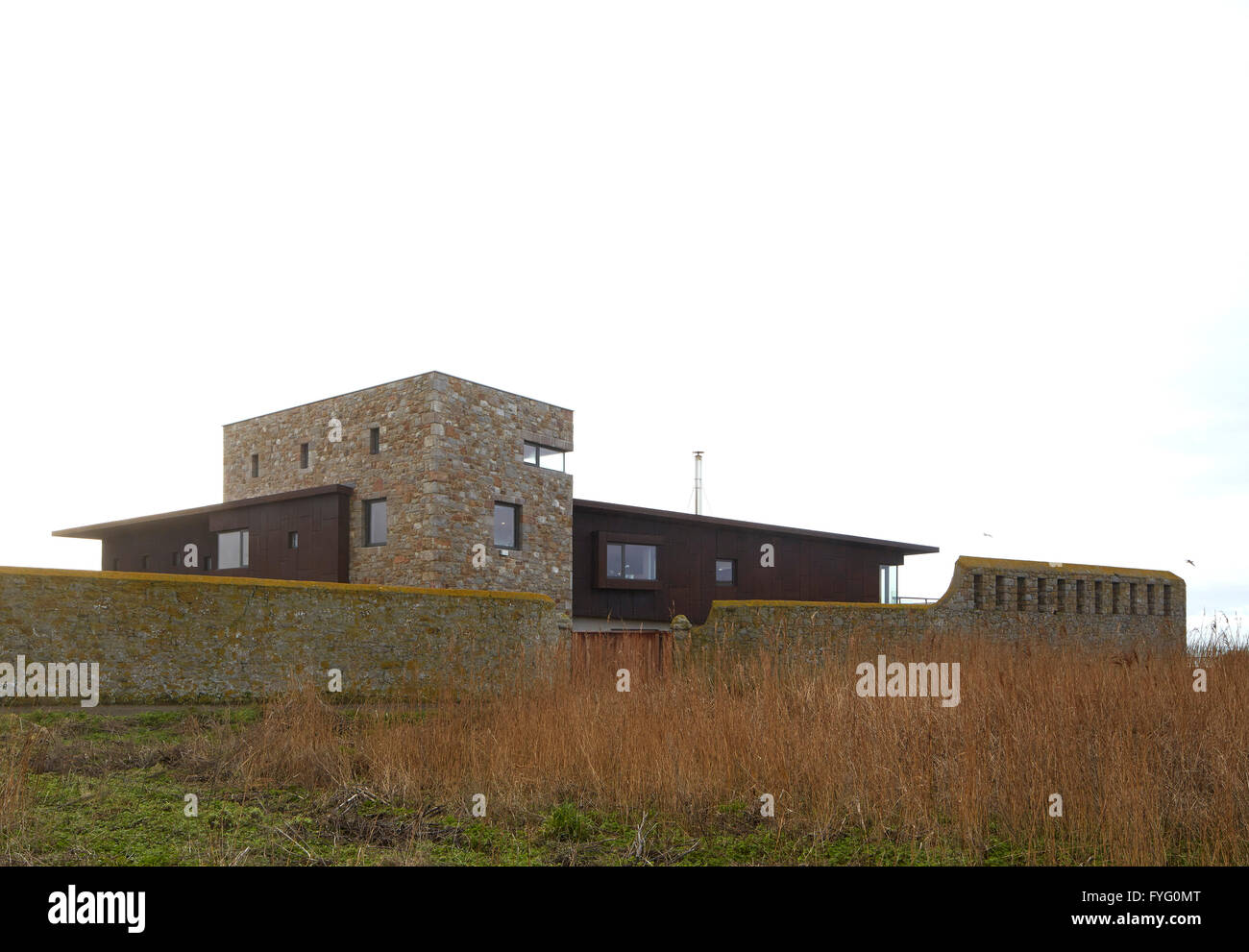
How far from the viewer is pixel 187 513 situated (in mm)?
24203

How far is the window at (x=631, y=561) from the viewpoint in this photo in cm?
2402

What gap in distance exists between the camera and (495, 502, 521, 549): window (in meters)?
21.8

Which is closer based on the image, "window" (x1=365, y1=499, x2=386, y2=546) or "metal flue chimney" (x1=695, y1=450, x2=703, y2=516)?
"window" (x1=365, y1=499, x2=386, y2=546)

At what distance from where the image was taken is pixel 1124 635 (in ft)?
84.1

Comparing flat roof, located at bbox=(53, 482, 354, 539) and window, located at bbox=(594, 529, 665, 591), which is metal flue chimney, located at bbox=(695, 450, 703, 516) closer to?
window, located at bbox=(594, 529, 665, 591)

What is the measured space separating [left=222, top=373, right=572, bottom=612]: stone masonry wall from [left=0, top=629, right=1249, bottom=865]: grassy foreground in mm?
10302

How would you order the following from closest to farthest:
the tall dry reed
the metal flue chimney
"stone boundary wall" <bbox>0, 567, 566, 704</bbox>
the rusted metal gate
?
the tall dry reed
the rusted metal gate
"stone boundary wall" <bbox>0, 567, 566, 704</bbox>
the metal flue chimney

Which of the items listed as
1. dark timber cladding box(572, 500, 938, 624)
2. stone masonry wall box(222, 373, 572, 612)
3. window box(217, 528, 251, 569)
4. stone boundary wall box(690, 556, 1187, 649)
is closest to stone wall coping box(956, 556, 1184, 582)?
stone boundary wall box(690, 556, 1187, 649)

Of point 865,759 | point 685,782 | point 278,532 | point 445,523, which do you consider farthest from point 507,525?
point 865,759

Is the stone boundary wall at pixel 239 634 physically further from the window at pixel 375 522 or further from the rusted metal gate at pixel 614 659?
the window at pixel 375 522

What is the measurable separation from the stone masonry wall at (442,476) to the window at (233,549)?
5.13 ft

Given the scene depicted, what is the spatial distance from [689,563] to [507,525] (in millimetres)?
5502

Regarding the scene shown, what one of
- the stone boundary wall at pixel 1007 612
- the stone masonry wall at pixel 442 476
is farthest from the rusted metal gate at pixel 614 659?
the stone masonry wall at pixel 442 476
